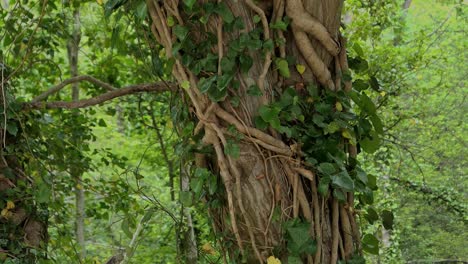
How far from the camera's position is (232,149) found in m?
1.54

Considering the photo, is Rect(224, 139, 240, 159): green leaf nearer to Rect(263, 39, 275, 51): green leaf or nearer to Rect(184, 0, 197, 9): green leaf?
Rect(263, 39, 275, 51): green leaf

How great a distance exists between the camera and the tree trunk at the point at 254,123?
1564mm

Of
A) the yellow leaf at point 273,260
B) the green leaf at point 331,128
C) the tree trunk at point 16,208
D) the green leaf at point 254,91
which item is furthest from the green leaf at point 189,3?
the tree trunk at point 16,208

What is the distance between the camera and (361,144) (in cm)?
174

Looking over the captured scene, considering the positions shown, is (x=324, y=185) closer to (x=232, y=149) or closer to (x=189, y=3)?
(x=232, y=149)

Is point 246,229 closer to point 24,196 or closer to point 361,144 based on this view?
point 361,144

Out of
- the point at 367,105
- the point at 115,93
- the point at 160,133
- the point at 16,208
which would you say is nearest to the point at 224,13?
the point at 367,105

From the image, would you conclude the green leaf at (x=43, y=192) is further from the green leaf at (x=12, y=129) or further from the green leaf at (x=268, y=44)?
the green leaf at (x=268, y=44)

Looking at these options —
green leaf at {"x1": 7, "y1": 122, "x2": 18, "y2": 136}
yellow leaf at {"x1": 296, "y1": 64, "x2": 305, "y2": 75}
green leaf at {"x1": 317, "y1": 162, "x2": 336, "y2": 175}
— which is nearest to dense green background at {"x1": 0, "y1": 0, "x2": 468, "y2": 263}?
green leaf at {"x1": 7, "y1": 122, "x2": 18, "y2": 136}

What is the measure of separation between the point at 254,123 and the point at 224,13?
1.04ft

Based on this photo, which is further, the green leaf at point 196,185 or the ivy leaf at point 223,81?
the green leaf at point 196,185

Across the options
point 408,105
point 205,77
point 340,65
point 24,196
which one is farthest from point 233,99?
point 408,105

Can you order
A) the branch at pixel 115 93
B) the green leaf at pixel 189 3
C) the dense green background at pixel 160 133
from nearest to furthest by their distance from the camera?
1. the green leaf at pixel 189 3
2. the branch at pixel 115 93
3. the dense green background at pixel 160 133

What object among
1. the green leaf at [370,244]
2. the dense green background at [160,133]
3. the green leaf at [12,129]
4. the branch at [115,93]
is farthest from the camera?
the dense green background at [160,133]
